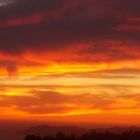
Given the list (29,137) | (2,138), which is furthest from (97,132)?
(2,138)

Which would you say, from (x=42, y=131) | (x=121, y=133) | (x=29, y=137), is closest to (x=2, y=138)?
(x=42, y=131)

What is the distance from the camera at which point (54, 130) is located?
303ft

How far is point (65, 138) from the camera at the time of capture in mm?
83250

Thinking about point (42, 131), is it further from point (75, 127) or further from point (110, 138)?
point (110, 138)

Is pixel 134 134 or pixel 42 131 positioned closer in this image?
pixel 134 134

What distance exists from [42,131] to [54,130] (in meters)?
3.38

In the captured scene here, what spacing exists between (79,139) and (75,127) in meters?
9.90

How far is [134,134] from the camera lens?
259 feet

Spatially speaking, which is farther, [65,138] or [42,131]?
[42,131]

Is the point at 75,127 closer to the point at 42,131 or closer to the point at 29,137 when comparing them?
the point at 42,131

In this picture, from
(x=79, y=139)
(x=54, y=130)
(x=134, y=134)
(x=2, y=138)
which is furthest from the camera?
(x=2, y=138)

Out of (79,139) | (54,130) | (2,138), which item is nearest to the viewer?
(79,139)

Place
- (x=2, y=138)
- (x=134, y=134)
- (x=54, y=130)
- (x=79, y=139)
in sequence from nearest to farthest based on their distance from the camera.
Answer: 1. (x=134, y=134)
2. (x=79, y=139)
3. (x=54, y=130)
4. (x=2, y=138)

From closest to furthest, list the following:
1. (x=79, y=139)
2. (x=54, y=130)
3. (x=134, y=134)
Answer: (x=134, y=134) → (x=79, y=139) → (x=54, y=130)
